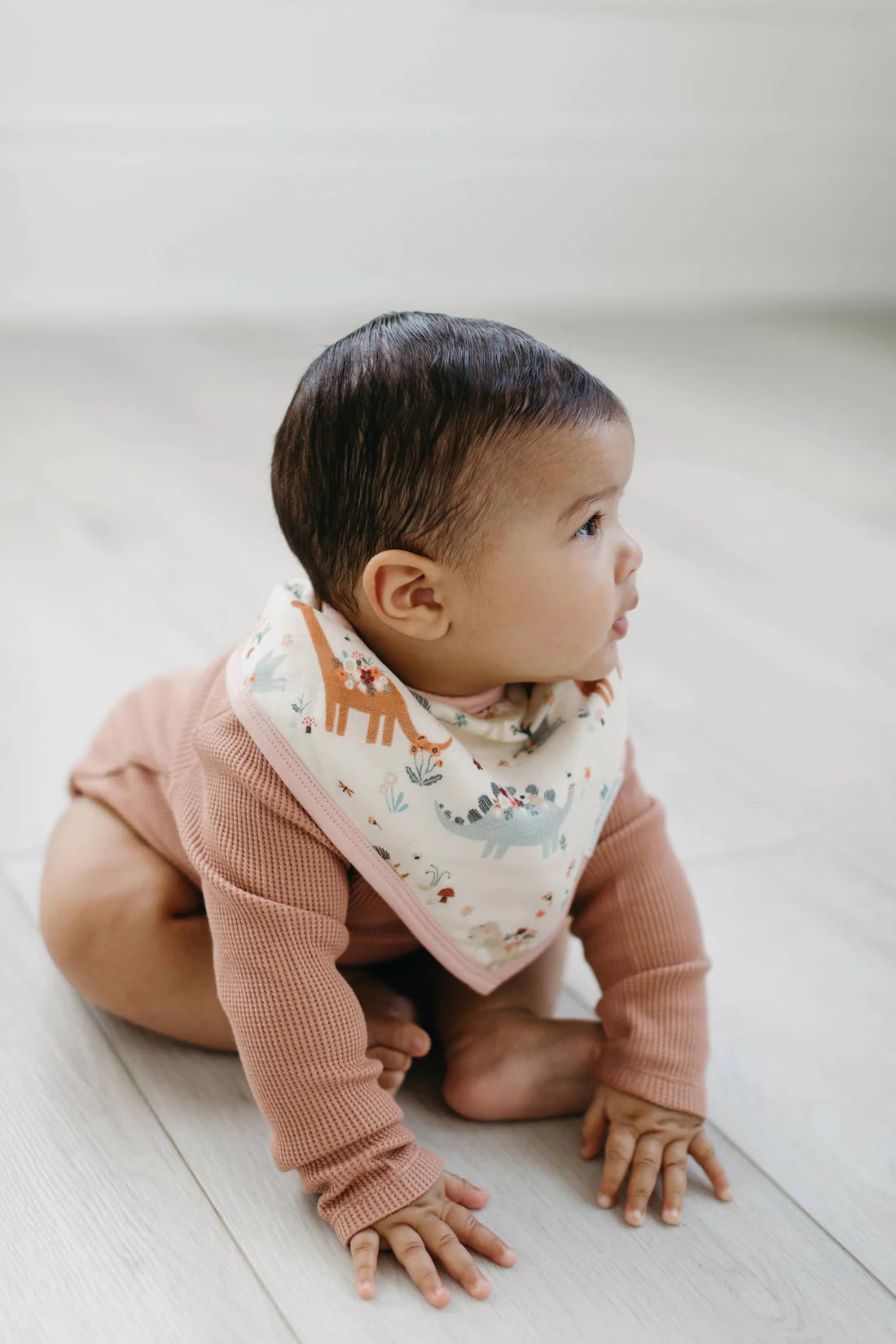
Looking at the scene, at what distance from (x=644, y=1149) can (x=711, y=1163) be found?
0.04 metres

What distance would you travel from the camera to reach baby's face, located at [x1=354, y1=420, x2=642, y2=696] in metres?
0.70

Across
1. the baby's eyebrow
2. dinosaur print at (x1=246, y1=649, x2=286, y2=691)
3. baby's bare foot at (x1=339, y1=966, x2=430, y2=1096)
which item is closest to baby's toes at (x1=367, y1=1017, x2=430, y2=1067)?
baby's bare foot at (x1=339, y1=966, x2=430, y2=1096)

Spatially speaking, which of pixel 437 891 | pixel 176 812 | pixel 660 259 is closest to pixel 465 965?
pixel 437 891

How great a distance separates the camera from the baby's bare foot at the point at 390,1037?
0.81m

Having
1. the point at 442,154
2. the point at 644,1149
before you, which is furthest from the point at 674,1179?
the point at 442,154

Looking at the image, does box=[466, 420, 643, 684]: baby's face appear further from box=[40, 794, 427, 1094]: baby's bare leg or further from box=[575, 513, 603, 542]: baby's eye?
box=[40, 794, 427, 1094]: baby's bare leg

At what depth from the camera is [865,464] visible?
2.10 meters

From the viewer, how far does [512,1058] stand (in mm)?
825

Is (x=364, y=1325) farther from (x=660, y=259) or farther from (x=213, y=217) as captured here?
(x=660, y=259)

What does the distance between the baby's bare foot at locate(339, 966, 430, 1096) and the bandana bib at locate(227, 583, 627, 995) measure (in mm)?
47

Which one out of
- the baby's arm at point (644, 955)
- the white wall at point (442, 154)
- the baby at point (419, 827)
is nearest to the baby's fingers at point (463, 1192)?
the baby at point (419, 827)

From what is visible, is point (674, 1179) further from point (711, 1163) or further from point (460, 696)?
point (460, 696)

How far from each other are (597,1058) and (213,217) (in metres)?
2.17

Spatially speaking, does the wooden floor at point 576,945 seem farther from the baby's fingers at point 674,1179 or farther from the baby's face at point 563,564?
the baby's face at point 563,564
